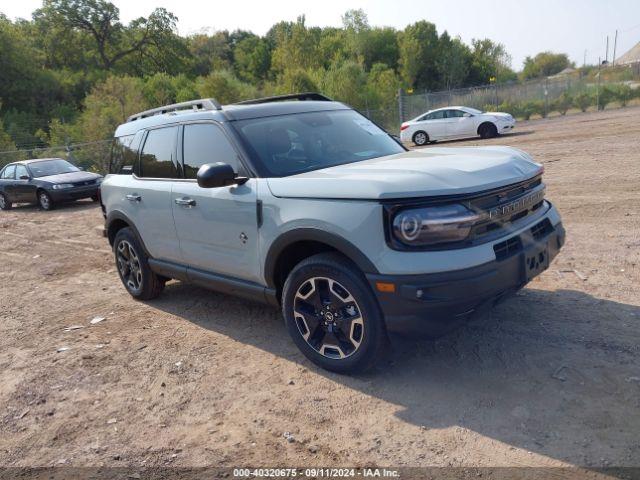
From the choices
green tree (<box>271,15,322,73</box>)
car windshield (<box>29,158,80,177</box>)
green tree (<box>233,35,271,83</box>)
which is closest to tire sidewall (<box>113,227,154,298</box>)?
car windshield (<box>29,158,80,177</box>)

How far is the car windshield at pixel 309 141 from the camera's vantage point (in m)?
4.34

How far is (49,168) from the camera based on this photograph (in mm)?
15938

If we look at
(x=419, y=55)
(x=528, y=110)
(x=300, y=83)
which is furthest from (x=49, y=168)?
(x=419, y=55)

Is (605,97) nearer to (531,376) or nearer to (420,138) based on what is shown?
(420,138)

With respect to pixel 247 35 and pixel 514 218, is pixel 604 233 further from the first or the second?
pixel 247 35

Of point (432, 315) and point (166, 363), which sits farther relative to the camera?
point (166, 363)

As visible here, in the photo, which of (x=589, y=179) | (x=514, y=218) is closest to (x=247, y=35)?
(x=589, y=179)

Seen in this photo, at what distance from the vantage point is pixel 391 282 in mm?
3340

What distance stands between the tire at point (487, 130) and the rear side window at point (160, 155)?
18197 millimetres

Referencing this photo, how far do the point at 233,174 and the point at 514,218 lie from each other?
201 centimetres

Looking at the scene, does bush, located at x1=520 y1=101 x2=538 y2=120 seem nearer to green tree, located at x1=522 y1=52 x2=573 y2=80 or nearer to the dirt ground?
the dirt ground

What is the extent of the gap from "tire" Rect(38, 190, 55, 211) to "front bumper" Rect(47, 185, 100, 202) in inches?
7.3

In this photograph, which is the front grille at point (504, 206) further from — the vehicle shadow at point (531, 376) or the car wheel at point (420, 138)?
the car wheel at point (420, 138)

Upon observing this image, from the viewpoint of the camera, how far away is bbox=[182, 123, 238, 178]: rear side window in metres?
4.47
